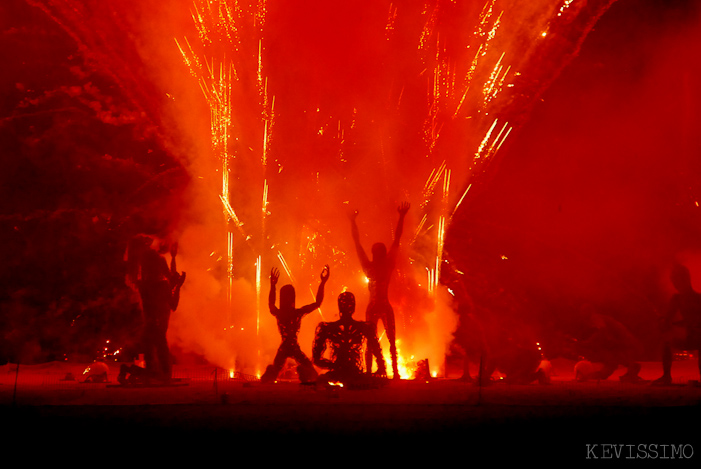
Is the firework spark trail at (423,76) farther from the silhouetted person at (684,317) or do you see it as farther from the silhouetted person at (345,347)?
the silhouetted person at (345,347)

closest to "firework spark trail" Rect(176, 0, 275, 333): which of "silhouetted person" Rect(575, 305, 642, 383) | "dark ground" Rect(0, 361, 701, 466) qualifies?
"silhouetted person" Rect(575, 305, 642, 383)

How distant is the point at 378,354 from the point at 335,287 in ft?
20.4

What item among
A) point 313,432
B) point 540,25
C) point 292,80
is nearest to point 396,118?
point 292,80

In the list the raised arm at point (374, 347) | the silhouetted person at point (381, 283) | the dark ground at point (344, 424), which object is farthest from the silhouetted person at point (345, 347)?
the silhouetted person at point (381, 283)

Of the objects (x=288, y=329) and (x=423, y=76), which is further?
(x=423, y=76)

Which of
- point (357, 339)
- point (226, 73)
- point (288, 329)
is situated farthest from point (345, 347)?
point (226, 73)

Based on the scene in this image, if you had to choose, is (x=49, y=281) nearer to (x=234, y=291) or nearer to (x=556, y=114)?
(x=234, y=291)

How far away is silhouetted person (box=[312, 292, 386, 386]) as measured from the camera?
818 centimetres

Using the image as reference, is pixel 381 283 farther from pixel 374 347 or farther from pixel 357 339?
pixel 357 339

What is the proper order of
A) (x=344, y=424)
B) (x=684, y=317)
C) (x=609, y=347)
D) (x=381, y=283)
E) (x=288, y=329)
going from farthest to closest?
(x=609, y=347)
(x=381, y=283)
(x=684, y=317)
(x=288, y=329)
(x=344, y=424)

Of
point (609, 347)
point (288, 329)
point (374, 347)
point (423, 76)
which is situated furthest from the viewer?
point (423, 76)

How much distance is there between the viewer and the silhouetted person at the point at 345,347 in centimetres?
818

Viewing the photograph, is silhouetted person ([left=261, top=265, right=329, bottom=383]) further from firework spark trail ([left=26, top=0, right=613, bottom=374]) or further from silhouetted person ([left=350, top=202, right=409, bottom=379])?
firework spark trail ([left=26, top=0, right=613, bottom=374])

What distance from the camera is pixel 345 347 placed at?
8320 mm
